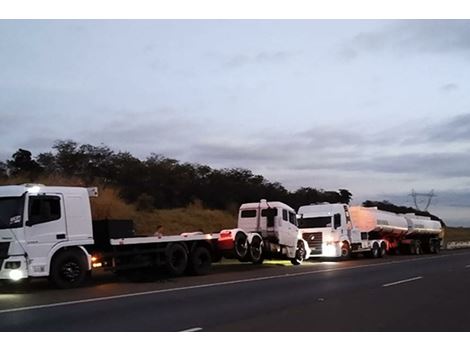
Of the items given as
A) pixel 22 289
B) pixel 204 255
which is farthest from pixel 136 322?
pixel 204 255

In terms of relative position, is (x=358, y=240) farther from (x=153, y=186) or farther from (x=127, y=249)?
(x=153, y=186)

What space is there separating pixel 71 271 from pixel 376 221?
2415 centimetres

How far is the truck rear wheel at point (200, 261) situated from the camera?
22.5m

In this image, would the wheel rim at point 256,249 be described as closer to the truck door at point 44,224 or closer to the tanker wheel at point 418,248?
the truck door at point 44,224

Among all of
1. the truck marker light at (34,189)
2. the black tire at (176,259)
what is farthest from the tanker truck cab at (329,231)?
the truck marker light at (34,189)

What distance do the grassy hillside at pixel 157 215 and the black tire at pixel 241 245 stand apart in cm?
1162

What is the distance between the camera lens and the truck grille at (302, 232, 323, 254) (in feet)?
109

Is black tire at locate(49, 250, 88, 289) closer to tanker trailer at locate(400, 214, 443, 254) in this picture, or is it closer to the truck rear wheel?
the truck rear wheel

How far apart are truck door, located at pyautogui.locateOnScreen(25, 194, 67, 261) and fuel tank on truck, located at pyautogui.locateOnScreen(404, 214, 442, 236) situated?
31.0 meters

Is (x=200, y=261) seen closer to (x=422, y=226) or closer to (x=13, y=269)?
(x=13, y=269)

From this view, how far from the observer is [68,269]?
17750mm

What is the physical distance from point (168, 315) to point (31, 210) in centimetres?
749

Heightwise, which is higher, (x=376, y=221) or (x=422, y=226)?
(x=376, y=221)

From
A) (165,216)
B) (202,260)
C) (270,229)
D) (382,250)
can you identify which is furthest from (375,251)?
(165,216)
